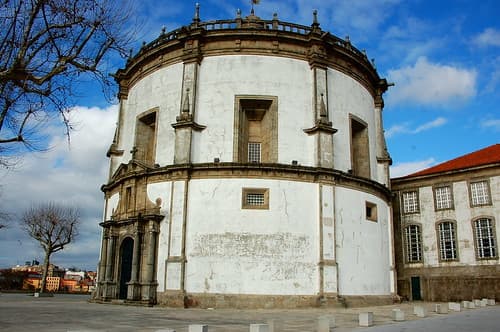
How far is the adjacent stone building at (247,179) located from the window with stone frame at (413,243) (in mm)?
5702

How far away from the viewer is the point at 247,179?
829 inches

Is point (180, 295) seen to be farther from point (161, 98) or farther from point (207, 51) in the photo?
point (207, 51)

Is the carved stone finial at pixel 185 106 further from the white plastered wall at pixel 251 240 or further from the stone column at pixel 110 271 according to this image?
the stone column at pixel 110 271

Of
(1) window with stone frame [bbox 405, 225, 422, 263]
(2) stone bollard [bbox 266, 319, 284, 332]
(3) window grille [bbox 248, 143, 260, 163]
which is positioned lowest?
(2) stone bollard [bbox 266, 319, 284, 332]

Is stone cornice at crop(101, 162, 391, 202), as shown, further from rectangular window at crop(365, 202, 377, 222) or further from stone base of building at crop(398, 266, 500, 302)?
stone base of building at crop(398, 266, 500, 302)

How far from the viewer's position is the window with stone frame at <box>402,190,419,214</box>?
3131 cm

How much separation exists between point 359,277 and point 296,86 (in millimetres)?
9704

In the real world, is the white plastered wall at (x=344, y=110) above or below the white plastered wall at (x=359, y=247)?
above

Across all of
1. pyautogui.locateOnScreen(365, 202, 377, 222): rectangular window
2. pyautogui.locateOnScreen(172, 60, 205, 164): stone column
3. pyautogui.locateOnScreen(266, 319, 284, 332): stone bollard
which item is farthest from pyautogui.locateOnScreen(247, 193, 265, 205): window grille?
pyautogui.locateOnScreen(266, 319, 284, 332): stone bollard

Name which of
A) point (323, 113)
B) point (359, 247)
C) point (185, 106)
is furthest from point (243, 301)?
point (323, 113)

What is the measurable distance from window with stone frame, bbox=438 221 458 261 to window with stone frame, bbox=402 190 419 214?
202cm

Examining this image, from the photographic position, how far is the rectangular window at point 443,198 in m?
29.9

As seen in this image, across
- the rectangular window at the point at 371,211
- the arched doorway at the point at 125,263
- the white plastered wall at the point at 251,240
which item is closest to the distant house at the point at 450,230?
the rectangular window at the point at 371,211

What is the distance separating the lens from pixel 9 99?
10062mm
